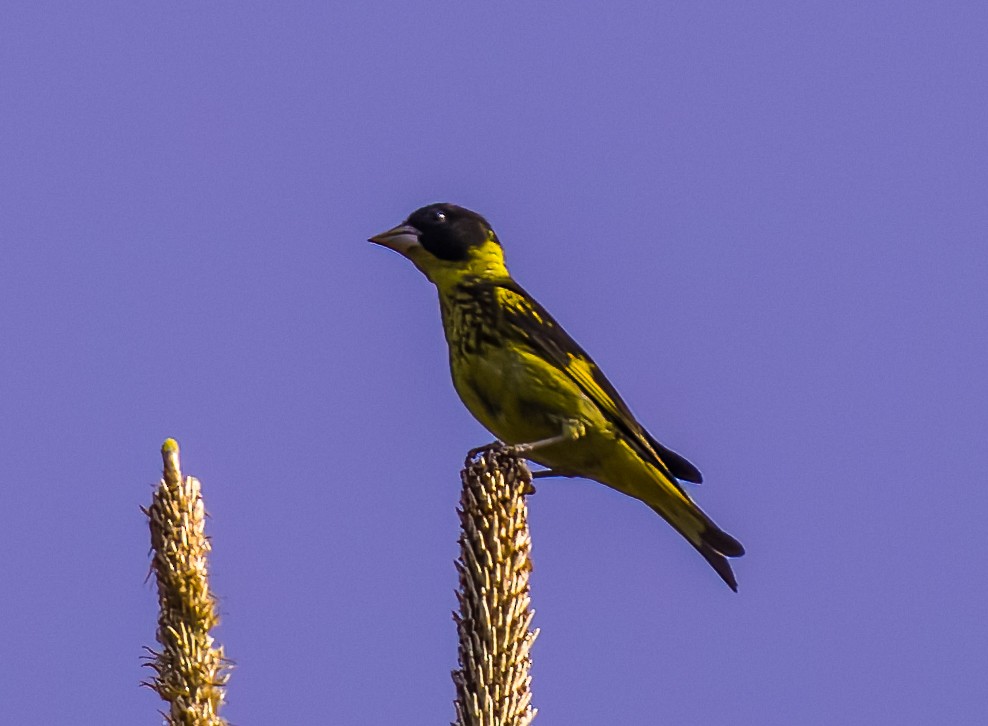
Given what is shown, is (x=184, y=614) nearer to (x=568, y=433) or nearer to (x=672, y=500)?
(x=568, y=433)

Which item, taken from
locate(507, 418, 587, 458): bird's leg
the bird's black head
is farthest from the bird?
the bird's black head

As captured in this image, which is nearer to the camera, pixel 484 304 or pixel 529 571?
pixel 529 571

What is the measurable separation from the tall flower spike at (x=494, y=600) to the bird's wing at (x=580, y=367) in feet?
8.58

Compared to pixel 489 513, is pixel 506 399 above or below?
above

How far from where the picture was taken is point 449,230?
6.93 m

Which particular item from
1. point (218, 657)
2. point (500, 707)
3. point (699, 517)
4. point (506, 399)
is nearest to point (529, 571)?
point (500, 707)

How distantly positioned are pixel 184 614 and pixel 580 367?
12.3 ft

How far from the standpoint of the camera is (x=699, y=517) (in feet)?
20.9

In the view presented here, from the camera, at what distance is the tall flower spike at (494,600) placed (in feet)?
9.82

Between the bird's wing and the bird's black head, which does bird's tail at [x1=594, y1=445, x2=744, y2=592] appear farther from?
the bird's black head

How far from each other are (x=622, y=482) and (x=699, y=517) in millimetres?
398

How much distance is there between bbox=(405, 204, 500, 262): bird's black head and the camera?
687 centimetres

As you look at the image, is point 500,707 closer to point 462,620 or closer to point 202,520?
point 462,620

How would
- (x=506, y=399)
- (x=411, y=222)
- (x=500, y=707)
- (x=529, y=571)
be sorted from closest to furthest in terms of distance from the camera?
(x=500, y=707) → (x=529, y=571) → (x=506, y=399) → (x=411, y=222)
